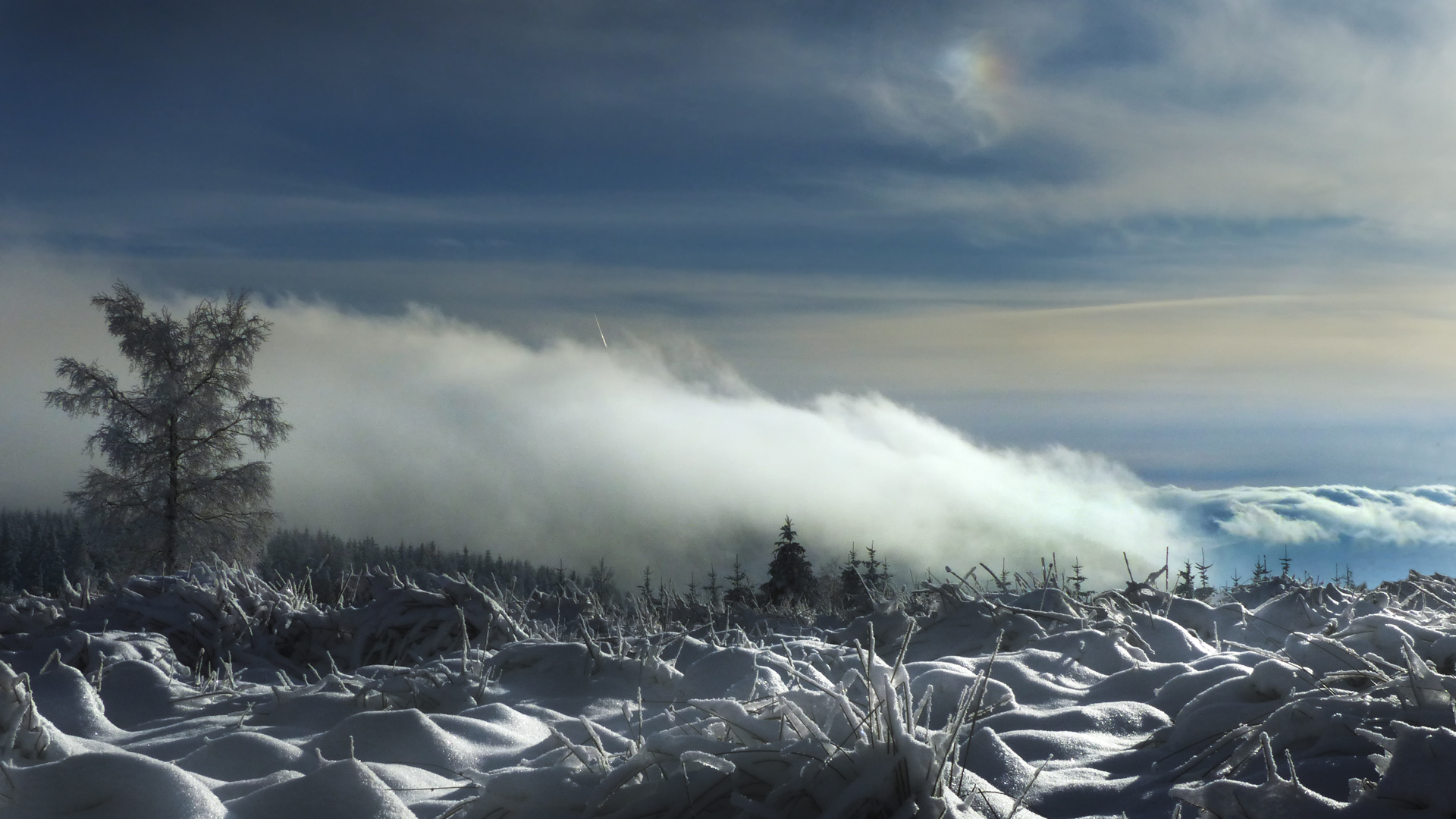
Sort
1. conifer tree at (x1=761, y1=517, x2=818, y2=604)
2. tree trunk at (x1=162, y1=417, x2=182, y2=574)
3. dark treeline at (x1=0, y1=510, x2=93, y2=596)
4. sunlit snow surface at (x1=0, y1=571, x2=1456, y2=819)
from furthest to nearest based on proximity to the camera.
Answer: dark treeline at (x1=0, y1=510, x2=93, y2=596) < conifer tree at (x1=761, y1=517, x2=818, y2=604) < tree trunk at (x1=162, y1=417, x2=182, y2=574) < sunlit snow surface at (x1=0, y1=571, x2=1456, y2=819)

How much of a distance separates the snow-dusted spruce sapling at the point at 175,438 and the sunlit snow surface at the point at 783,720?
21085mm

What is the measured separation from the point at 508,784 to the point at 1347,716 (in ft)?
6.79

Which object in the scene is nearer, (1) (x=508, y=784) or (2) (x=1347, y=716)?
(1) (x=508, y=784)

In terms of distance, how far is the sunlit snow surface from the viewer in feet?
6.72

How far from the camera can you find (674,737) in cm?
226

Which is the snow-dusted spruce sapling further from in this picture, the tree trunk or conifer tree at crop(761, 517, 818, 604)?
conifer tree at crop(761, 517, 818, 604)

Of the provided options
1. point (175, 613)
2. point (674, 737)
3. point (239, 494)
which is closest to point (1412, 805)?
point (674, 737)

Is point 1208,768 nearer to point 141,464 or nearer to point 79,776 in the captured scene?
point 79,776

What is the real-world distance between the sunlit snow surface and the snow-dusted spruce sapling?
21085 millimetres

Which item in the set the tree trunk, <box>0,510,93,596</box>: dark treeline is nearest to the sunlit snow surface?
the tree trunk

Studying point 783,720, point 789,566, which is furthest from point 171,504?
point 783,720

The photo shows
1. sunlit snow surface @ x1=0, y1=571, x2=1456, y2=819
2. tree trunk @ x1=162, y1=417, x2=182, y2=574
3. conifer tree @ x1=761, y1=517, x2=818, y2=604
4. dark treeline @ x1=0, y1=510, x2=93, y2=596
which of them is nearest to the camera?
sunlit snow surface @ x1=0, y1=571, x2=1456, y2=819

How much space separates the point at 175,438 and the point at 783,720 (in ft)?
90.8

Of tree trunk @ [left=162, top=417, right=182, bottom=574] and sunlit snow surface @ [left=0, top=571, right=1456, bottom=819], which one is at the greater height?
sunlit snow surface @ [left=0, top=571, right=1456, bottom=819]
